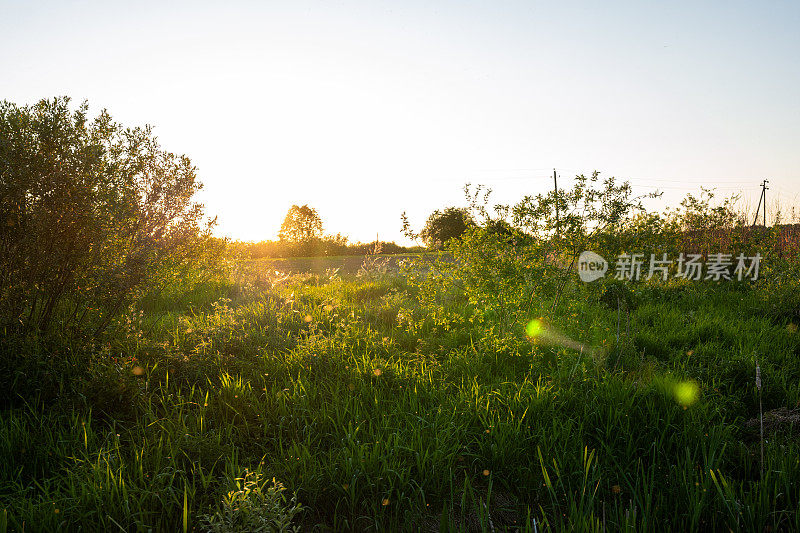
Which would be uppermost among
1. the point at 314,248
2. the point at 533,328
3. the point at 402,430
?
the point at 314,248

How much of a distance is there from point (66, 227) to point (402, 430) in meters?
3.34

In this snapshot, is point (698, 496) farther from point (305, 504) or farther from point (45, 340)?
point (45, 340)

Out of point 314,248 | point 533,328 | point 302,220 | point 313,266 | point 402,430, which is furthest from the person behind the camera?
point 302,220

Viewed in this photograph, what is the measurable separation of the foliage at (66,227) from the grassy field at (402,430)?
45cm

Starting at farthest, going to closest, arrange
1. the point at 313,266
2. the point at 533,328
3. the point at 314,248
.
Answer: the point at 314,248, the point at 313,266, the point at 533,328

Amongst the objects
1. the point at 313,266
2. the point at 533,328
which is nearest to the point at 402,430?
the point at 533,328

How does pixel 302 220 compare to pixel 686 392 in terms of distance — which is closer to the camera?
pixel 686 392

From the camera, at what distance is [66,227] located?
3.66 meters

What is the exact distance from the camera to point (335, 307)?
20.7 ft

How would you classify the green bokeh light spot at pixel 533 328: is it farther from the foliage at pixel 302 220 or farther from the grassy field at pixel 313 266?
the foliage at pixel 302 220

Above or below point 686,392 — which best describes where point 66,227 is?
above

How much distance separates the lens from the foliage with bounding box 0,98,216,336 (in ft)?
11.7

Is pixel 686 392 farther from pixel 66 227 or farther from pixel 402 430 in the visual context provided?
pixel 66 227

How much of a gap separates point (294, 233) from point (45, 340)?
34.8 m
